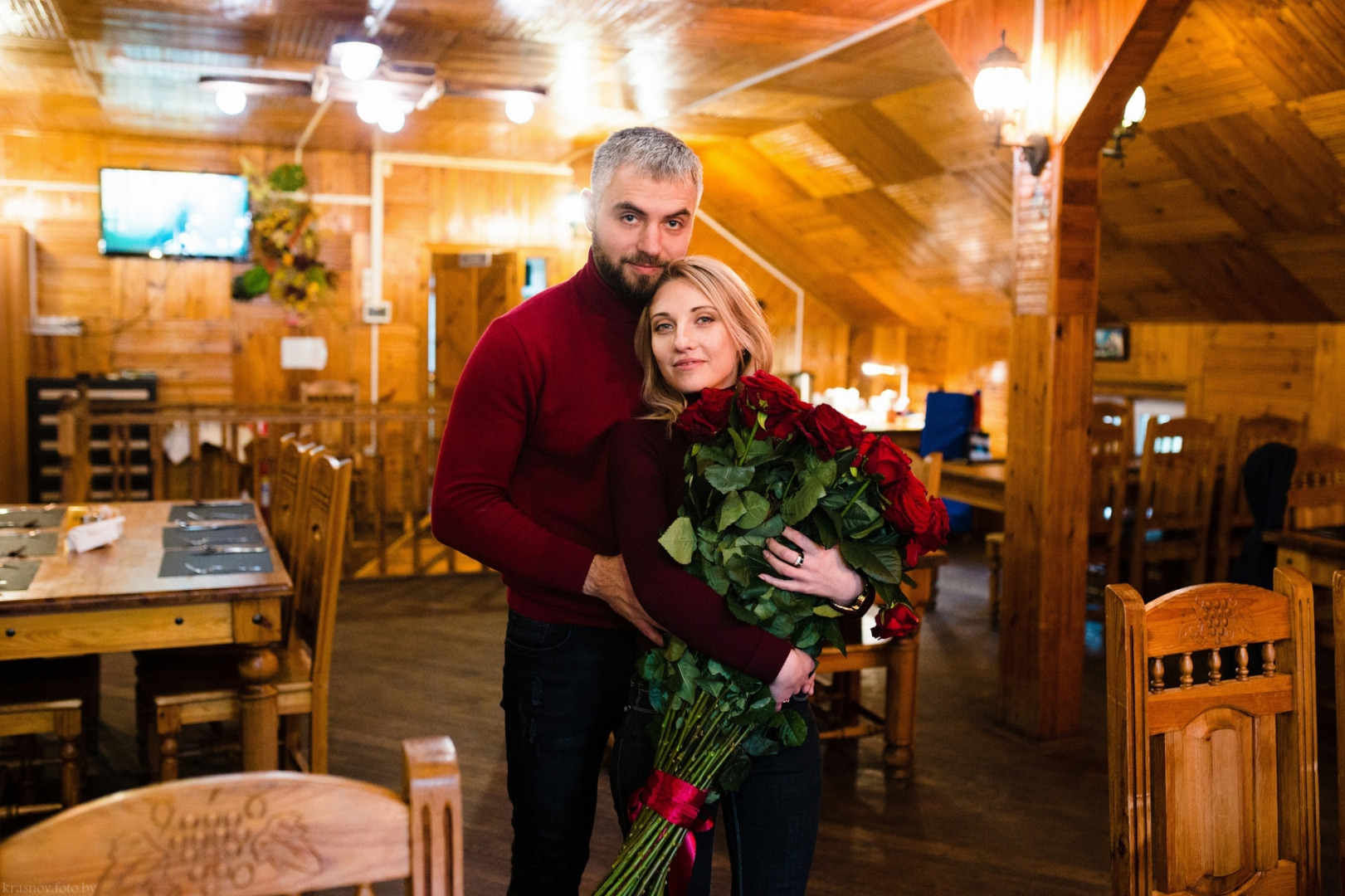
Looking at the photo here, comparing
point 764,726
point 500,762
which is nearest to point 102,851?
point 764,726

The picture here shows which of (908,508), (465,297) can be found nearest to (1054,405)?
(908,508)

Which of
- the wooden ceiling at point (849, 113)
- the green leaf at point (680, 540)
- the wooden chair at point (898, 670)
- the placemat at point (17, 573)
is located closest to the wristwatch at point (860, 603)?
the green leaf at point (680, 540)

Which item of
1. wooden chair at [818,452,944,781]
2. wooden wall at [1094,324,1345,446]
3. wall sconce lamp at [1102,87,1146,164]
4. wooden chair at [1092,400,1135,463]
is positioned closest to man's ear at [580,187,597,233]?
wooden chair at [818,452,944,781]

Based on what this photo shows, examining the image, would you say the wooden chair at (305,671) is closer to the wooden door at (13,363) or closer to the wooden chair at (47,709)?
the wooden chair at (47,709)

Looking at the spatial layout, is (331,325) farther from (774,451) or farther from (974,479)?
(774,451)

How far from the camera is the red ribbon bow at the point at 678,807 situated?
160cm

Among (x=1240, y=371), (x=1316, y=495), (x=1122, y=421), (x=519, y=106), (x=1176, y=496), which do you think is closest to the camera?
(x=1316, y=495)

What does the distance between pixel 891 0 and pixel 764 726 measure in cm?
350

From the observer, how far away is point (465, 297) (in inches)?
349

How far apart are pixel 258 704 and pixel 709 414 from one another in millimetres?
1892

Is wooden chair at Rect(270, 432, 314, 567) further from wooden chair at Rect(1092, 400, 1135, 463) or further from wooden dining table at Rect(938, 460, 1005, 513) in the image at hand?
wooden chair at Rect(1092, 400, 1135, 463)

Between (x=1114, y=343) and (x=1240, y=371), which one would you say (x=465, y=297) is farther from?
(x=1240, y=371)

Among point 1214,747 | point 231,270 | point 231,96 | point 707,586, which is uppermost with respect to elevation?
point 231,96

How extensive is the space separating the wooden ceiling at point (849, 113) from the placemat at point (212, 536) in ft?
6.94
